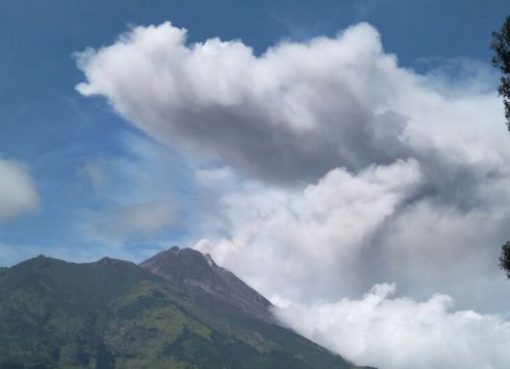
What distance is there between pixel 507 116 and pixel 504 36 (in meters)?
8.07

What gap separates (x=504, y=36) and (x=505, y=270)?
923 inches

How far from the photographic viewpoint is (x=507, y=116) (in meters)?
58.9

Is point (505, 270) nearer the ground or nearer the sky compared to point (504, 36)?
nearer the ground

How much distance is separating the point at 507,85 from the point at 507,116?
313 centimetres

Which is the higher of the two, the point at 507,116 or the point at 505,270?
the point at 507,116

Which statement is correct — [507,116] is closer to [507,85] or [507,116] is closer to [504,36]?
[507,85]

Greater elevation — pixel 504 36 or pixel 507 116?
pixel 504 36

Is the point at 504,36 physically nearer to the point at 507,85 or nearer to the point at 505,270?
the point at 507,85

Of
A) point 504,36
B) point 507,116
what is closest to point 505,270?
point 507,116

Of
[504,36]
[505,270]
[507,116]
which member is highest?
[504,36]

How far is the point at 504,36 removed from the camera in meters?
58.5

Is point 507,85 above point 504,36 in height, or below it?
below

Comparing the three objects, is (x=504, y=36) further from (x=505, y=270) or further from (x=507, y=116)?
(x=505, y=270)

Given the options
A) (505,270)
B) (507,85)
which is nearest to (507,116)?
(507,85)
